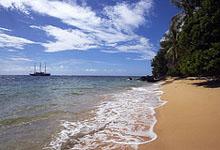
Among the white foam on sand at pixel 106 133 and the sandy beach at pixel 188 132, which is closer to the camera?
the sandy beach at pixel 188 132

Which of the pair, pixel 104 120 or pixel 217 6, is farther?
pixel 217 6

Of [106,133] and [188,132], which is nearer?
[188,132]

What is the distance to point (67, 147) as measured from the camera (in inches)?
305

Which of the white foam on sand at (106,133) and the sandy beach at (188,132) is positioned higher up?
the sandy beach at (188,132)

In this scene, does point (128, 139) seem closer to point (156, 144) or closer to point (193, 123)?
point (156, 144)

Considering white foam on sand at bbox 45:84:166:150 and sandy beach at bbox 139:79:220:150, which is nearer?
sandy beach at bbox 139:79:220:150

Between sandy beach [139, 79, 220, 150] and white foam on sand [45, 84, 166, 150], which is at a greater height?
sandy beach [139, 79, 220, 150]

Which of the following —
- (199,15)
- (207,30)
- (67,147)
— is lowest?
(67,147)

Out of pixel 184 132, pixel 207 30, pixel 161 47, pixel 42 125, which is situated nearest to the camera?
pixel 184 132

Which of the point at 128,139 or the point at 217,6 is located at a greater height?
the point at 217,6

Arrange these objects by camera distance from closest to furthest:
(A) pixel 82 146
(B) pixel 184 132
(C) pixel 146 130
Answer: (A) pixel 82 146 → (B) pixel 184 132 → (C) pixel 146 130

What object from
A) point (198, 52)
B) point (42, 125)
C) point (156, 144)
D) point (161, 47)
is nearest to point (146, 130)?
point (156, 144)

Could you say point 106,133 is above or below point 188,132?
below

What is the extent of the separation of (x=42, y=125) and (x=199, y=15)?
72.7 ft
